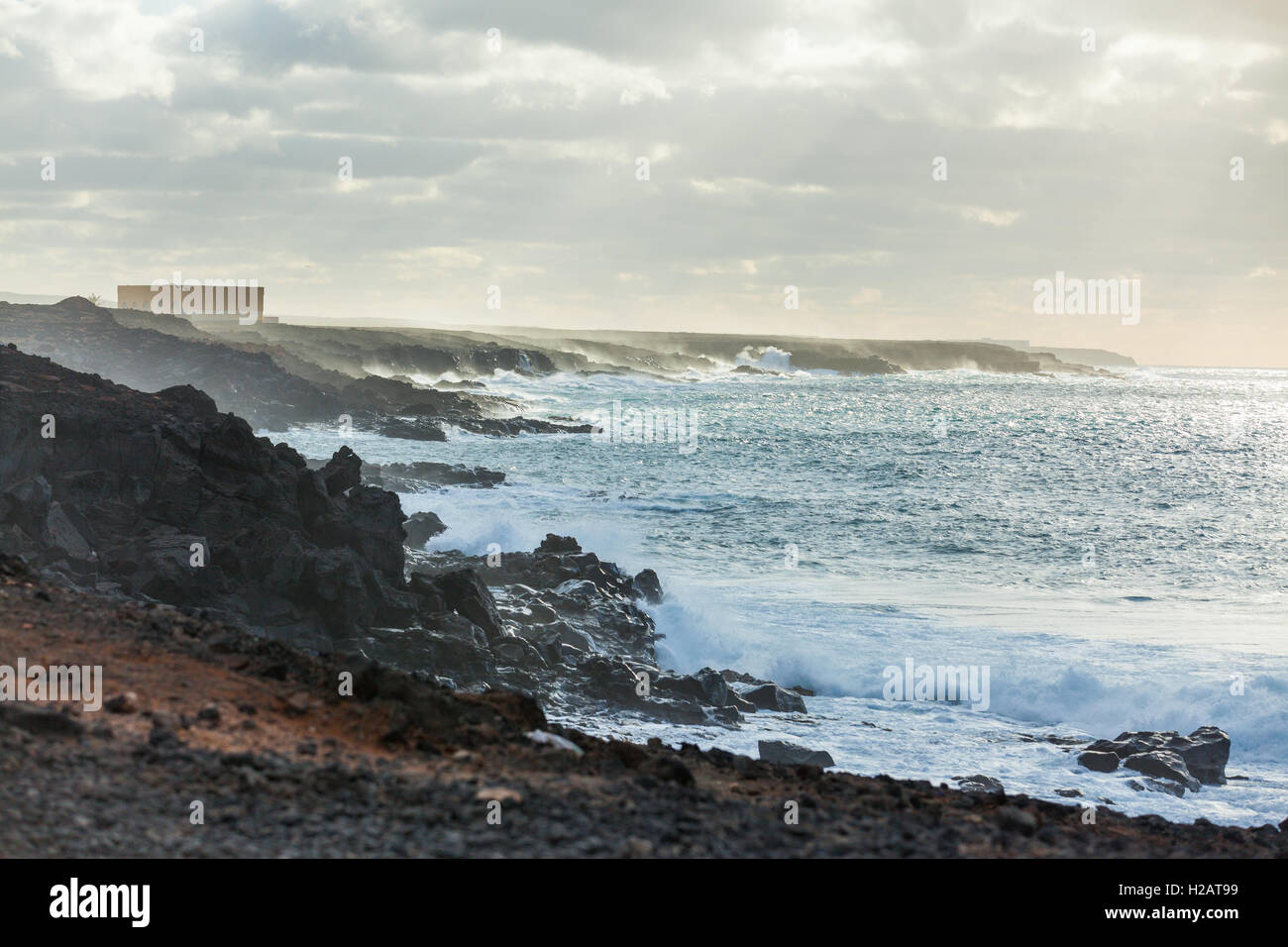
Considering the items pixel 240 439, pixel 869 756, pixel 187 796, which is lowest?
pixel 869 756

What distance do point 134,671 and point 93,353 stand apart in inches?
1881

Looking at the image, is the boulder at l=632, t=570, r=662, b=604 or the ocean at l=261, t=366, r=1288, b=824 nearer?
the ocean at l=261, t=366, r=1288, b=824

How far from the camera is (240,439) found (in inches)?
818

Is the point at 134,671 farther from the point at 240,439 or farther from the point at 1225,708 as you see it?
the point at 1225,708

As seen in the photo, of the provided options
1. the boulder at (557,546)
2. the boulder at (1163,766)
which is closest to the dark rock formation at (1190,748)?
the boulder at (1163,766)

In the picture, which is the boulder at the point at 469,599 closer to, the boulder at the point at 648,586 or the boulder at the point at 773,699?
the boulder at the point at 773,699

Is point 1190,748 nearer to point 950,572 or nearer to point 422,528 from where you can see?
point 950,572

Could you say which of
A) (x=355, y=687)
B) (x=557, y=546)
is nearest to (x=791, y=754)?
(x=355, y=687)

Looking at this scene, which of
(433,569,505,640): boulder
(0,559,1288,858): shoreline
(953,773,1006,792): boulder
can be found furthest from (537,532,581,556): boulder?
(0,559,1288,858): shoreline

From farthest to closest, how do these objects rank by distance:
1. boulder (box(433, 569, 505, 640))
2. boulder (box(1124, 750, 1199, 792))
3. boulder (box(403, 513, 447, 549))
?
boulder (box(403, 513, 447, 549)) < boulder (box(433, 569, 505, 640)) < boulder (box(1124, 750, 1199, 792))

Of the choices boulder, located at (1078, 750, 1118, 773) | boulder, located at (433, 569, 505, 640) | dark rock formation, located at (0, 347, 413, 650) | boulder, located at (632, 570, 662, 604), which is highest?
dark rock formation, located at (0, 347, 413, 650)

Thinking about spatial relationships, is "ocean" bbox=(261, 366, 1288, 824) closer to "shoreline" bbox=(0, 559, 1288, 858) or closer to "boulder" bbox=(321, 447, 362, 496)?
"shoreline" bbox=(0, 559, 1288, 858)

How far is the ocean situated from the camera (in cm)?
1881
